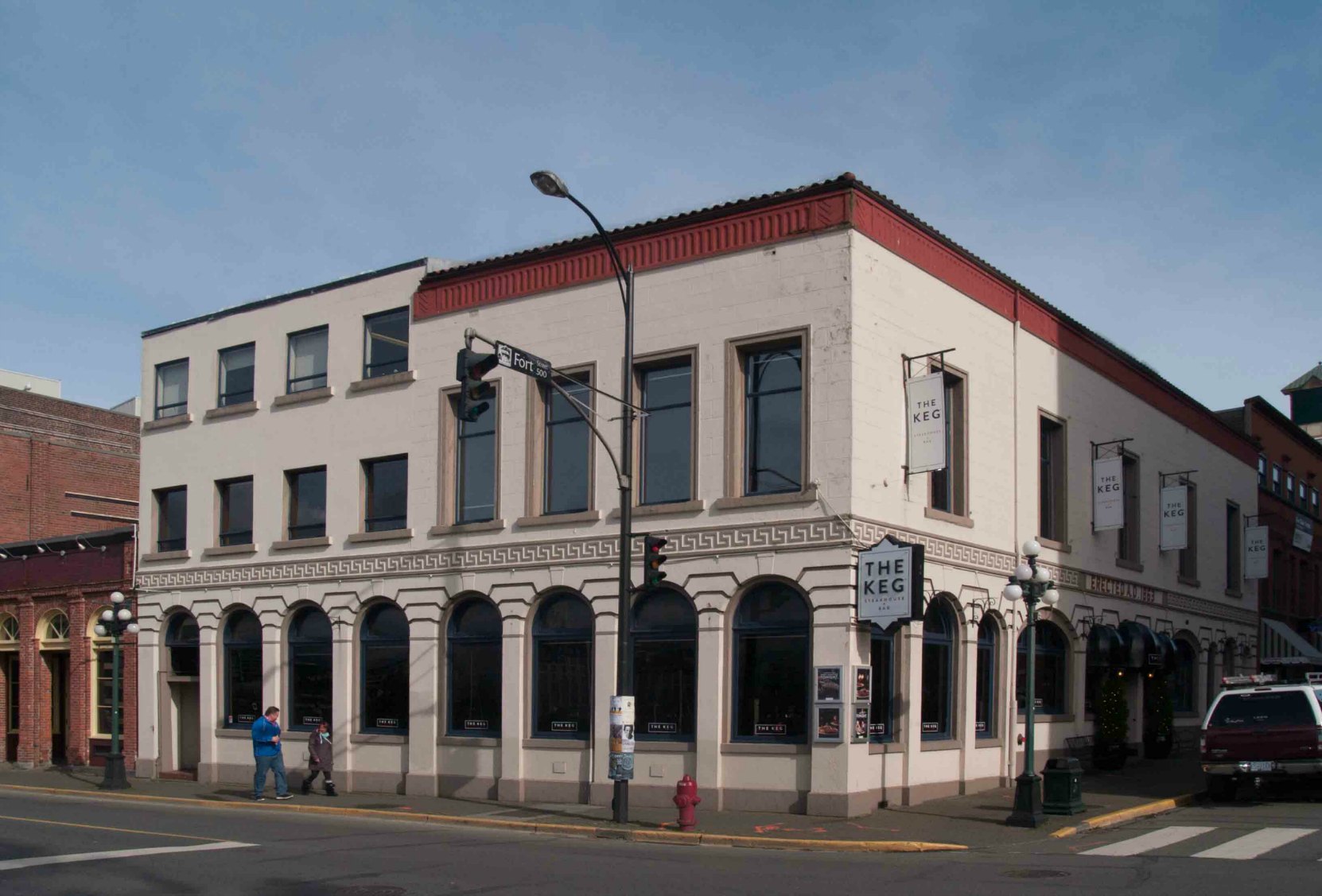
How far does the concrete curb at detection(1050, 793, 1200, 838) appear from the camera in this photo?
1936cm

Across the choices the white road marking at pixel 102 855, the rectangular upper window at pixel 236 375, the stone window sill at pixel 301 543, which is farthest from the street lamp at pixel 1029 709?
the rectangular upper window at pixel 236 375

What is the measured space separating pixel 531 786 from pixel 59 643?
17022 mm

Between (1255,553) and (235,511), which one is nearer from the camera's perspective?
(235,511)

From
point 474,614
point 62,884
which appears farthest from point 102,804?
point 62,884

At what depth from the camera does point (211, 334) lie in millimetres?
31562

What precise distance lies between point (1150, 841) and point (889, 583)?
201 inches

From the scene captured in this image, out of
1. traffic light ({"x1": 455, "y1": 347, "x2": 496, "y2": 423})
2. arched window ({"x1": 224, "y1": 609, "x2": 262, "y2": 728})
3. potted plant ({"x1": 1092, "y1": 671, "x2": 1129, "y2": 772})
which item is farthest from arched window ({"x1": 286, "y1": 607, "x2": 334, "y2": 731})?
potted plant ({"x1": 1092, "y1": 671, "x2": 1129, "y2": 772})

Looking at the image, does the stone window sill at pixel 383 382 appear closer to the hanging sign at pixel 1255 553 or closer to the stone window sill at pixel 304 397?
the stone window sill at pixel 304 397

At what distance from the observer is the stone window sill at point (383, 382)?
27.2 m

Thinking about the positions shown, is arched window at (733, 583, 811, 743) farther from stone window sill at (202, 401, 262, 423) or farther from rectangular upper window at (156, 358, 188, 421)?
rectangular upper window at (156, 358, 188, 421)

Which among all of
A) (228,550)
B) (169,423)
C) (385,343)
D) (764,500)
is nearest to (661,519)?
(764,500)

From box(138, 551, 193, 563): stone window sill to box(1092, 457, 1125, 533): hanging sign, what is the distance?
789 inches

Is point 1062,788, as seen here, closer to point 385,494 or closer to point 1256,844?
point 1256,844

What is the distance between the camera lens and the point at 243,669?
30.0m
